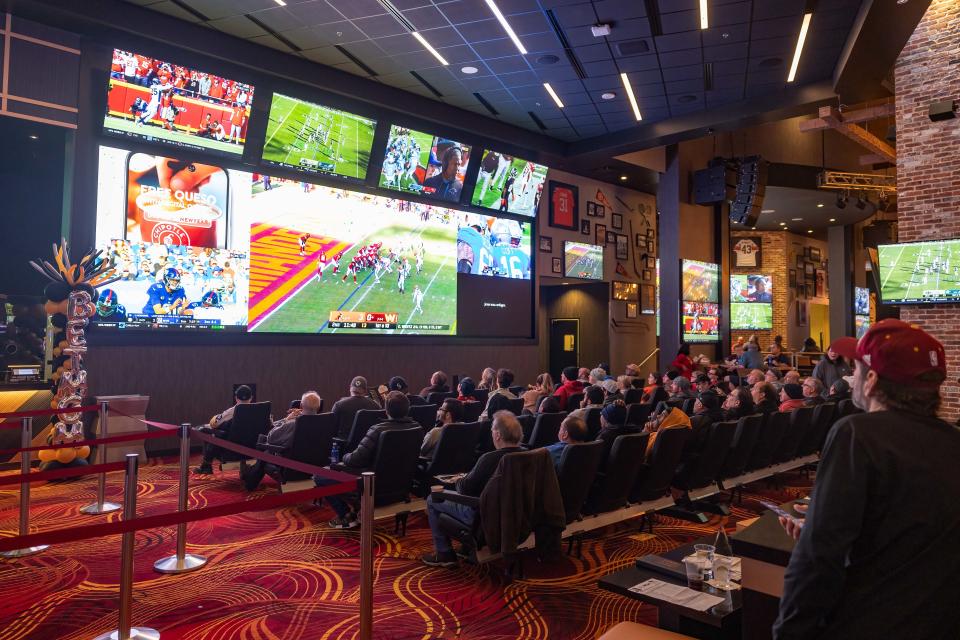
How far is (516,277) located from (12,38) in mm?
8012

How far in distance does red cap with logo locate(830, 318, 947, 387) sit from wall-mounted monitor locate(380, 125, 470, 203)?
8889 mm

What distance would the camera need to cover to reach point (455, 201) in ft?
35.4

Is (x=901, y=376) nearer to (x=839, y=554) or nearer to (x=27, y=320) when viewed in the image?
(x=839, y=554)

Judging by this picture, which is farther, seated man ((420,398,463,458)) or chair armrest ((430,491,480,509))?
seated man ((420,398,463,458))

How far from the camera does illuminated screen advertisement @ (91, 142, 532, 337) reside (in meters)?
7.38

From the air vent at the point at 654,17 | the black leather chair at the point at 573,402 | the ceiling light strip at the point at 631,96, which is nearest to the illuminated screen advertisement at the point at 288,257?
the ceiling light strip at the point at 631,96

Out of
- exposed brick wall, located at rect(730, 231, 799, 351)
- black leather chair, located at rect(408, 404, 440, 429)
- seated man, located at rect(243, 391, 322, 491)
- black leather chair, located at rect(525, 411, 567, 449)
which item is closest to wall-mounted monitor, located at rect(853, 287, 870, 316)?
exposed brick wall, located at rect(730, 231, 799, 351)

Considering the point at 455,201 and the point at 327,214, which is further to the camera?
the point at 455,201

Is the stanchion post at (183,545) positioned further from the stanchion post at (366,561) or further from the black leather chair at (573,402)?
the black leather chair at (573,402)

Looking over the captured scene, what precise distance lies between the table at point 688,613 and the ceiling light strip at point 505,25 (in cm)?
631

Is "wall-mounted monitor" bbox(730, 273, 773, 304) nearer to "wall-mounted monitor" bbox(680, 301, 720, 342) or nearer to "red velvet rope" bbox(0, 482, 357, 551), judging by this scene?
"wall-mounted monitor" bbox(680, 301, 720, 342)

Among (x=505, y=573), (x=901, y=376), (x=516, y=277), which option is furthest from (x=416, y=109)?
(x=901, y=376)

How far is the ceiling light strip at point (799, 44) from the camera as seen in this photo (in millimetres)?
7207

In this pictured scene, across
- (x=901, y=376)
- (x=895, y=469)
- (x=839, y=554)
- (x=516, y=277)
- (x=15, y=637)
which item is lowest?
(x=15, y=637)
